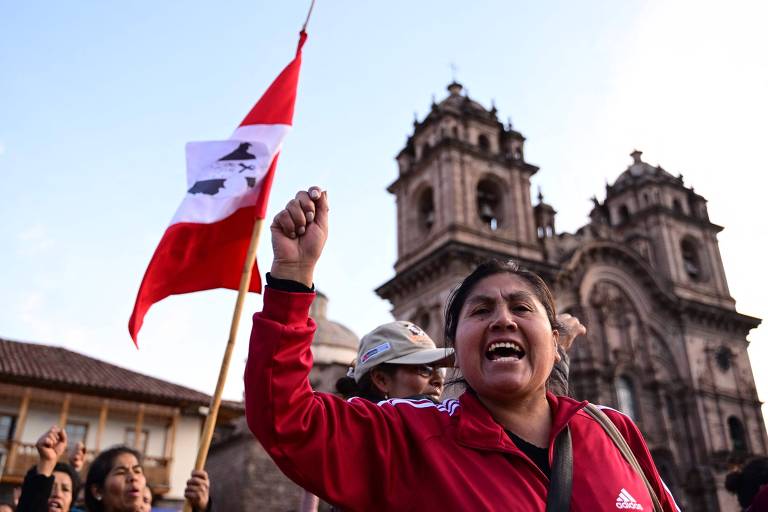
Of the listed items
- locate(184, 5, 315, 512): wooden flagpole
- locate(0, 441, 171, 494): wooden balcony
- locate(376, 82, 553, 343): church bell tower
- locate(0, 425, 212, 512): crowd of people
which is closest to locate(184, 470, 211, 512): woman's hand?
locate(184, 5, 315, 512): wooden flagpole

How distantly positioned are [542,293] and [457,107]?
24.3m

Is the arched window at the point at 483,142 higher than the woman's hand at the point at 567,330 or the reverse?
higher

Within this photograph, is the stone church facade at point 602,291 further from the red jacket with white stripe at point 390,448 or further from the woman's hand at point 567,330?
the red jacket with white stripe at point 390,448

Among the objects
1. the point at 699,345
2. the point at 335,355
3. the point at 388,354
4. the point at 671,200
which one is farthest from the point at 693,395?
the point at 388,354

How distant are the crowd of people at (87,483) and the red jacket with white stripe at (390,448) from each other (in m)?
2.10

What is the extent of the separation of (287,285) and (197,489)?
5.46 feet

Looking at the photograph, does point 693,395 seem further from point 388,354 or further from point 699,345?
point 388,354

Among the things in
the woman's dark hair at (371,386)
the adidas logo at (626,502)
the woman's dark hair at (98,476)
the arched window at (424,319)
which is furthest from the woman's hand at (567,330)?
the arched window at (424,319)

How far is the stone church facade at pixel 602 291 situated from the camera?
23.0 meters

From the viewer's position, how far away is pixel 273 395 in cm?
160

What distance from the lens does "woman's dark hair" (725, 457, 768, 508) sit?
436 cm

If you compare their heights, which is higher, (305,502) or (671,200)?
(671,200)

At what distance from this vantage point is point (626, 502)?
1.79 metres

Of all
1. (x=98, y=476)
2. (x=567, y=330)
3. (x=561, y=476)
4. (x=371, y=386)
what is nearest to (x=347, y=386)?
(x=371, y=386)
